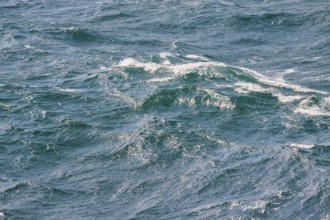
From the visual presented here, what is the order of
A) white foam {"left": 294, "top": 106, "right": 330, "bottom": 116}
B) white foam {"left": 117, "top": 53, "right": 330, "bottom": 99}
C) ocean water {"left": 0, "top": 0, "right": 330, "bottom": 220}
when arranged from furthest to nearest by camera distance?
white foam {"left": 117, "top": 53, "right": 330, "bottom": 99} → white foam {"left": 294, "top": 106, "right": 330, "bottom": 116} → ocean water {"left": 0, "top": 0, "right": 330, "bottom": 220}

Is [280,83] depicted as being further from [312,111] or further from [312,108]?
[312,111]

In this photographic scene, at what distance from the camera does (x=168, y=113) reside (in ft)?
194

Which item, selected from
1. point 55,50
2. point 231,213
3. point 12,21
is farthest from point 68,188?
point 12,21

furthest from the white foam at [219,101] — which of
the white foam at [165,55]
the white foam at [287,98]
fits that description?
the white foam at [165,55]

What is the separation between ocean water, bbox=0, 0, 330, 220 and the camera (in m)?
46.7

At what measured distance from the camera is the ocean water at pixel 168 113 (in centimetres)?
4669

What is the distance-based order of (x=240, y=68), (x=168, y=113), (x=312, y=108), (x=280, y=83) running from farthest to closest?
(x=240, y=68) → (x=280, y=83) → (x=168, y=113) → (x=312, y=108)

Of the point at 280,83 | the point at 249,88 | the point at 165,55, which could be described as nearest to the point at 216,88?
the point at 249,88

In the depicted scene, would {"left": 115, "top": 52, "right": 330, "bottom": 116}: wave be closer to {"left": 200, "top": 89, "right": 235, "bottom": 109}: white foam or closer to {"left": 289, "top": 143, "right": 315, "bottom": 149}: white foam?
{"left": 200, "top": 89, "right": 235, "bottom": 109}: white foam

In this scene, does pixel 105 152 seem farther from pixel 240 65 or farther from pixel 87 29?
pixel 87 29

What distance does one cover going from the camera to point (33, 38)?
81.6 metres

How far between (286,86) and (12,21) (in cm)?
4177

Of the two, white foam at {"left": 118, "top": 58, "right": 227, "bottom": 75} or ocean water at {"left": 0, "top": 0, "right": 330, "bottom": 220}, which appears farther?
white foam at {"left": 118, "top": 58, "right": 227, "bottom": 75}

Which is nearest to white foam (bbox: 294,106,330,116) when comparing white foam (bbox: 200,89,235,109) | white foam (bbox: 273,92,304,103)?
white foam (bbox: 273,92,304,103)
